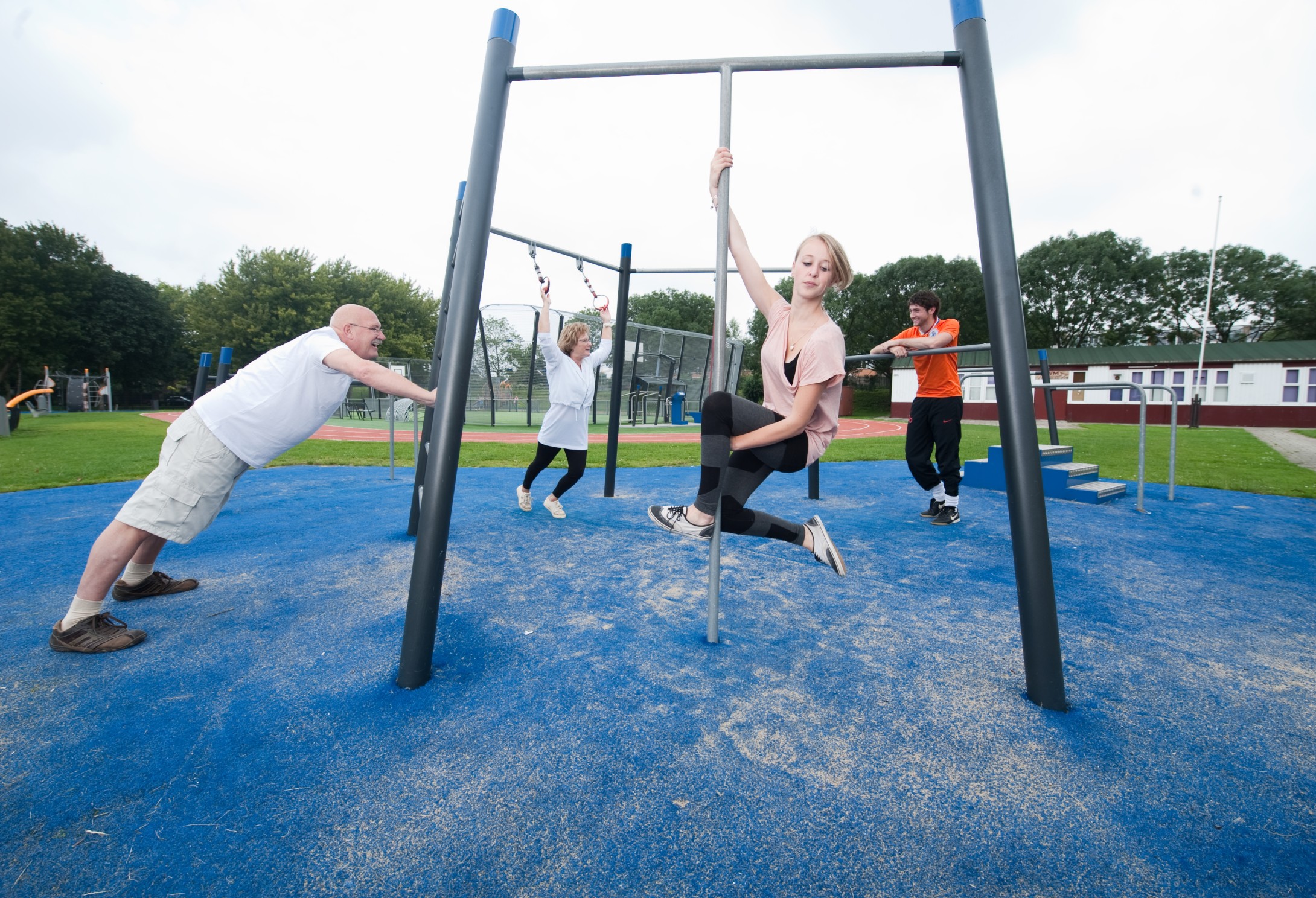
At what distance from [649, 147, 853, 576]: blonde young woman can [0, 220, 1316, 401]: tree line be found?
30829 mm

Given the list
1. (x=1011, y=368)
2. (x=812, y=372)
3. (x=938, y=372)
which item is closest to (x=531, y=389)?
(x=938, y=372)

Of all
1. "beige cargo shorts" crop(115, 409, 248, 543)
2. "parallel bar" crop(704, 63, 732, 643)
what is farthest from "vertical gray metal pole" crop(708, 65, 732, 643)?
"beige cargo shorts" crop(115, 409, 248, 543)

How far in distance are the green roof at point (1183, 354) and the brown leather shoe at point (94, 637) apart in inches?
958

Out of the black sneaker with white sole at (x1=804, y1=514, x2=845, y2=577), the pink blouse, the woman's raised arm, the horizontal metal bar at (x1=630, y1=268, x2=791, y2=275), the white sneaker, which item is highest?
the horizontal metal bar at (x1=630, y1=268, x2=791, y2=275)

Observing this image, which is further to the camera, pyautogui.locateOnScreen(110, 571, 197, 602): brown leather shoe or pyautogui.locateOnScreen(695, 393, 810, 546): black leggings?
pyautogui.locateOnScreen(110, 571, 197, 602): brown leather shoe

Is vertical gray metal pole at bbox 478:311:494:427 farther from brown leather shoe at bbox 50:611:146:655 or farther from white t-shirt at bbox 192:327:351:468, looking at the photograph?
brown leather shoe at bbox 50:611:146:655

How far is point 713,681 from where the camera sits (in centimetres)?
204

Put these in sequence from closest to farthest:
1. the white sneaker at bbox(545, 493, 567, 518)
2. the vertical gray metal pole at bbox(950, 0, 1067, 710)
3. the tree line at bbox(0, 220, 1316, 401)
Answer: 1. the vertical gray metal pole at bbox(950, 0, 1067, 710)
2. the white sneaker at bbox(545, 493, 567, 518)
3. the tree line at bbox(0, 220, 1316, 401)

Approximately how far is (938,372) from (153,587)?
17.2ft

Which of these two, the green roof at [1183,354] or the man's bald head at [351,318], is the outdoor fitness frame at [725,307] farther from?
the green roof at [1183,354]

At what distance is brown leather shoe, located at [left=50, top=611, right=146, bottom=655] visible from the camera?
2.18 m

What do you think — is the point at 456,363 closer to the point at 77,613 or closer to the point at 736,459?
the point at 736,459

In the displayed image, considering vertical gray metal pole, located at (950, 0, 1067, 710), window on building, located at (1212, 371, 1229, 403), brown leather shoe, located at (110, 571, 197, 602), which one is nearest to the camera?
vertical gray metal pole, located at (950, 0, 1067, 710)

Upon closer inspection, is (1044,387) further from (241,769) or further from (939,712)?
(241,769)
